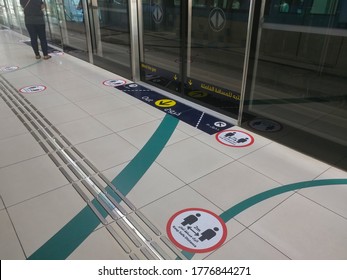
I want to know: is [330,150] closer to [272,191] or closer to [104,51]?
[272,191]

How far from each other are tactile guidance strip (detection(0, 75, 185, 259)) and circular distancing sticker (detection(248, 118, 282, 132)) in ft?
5.37

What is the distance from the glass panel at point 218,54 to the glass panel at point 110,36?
1270 mm

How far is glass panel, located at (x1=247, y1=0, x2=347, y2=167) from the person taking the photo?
247 centimetres

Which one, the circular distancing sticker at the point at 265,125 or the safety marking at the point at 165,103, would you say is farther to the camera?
the safety marking at the point at 165,103

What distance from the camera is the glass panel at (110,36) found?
496 centimetres

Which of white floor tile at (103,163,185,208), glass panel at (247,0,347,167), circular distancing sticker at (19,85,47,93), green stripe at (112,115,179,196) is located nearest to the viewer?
white floor tile at (103,163,185,208)

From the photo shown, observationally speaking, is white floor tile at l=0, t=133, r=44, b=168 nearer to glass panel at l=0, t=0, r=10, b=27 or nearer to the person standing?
the person standing

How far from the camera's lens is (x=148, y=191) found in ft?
7.03

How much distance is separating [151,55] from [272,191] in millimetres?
4332

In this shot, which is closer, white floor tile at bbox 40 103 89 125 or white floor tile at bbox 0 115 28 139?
white floor tile at bbox 0 115 28 139

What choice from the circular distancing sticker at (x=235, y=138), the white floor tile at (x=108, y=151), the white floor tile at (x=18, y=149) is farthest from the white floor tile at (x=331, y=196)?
the white floor tile at (x=18, y=149)

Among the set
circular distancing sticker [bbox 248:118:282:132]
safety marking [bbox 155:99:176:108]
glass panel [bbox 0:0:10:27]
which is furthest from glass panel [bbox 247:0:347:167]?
glass panel [bbox 0:0:10:27]

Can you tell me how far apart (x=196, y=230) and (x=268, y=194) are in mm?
669

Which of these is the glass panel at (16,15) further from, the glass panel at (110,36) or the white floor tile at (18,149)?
the white floor tile at (18,149)
